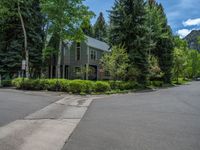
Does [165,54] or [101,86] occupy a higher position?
[165,54]

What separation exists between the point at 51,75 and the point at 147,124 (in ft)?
102

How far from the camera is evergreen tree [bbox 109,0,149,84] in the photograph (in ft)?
92.0

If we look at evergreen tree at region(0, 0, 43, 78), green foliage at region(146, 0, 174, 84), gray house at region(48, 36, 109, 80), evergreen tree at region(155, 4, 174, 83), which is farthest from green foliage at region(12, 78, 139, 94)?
evergreen tree at region(155, 4, 174, 83)

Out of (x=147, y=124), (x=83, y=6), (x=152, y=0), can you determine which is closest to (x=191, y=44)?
(x=152, y=0)

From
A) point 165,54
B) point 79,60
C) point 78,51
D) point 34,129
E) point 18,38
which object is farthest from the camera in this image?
point 165,54

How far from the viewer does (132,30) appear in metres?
28.3

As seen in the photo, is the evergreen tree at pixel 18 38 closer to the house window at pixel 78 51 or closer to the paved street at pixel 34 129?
the house window at pixel 78 51

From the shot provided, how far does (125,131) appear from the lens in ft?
24.4

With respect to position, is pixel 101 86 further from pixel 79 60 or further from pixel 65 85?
pixel 79 60

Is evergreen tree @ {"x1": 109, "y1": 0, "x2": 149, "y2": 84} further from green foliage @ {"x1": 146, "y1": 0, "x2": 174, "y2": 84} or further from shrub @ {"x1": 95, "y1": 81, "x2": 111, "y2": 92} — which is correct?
green foliage @ {"x1": 146, "y1": 0, "x2": 174, "y2": 84}

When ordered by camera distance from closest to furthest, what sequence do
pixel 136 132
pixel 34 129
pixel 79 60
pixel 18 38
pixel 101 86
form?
1. pixel 136 132
2. pixel 34 129
3. pixel 101 86
4. pixel 18 38
5. pixel 79 60

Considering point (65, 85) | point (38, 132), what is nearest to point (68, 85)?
point (65, 85)

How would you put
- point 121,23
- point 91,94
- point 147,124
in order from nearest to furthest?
point 147,124, point 91,94, point 121,23

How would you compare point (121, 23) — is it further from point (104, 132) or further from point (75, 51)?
point (104, 132)
